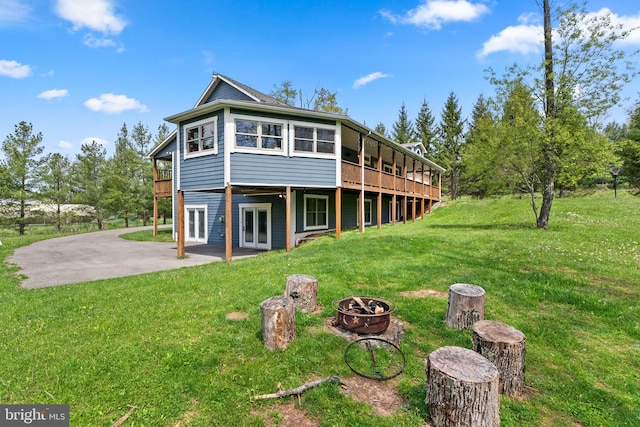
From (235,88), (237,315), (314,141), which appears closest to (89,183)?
(235,88)

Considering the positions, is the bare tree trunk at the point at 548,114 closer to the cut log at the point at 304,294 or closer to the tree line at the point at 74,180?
the cut log at the point at 304,294

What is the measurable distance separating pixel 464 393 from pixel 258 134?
10.5 metres

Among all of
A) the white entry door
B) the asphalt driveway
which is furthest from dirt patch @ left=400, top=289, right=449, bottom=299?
the white entry door

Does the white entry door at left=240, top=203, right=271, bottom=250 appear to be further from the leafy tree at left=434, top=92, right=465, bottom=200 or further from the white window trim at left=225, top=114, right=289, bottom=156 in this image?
the leafy tree at left=434, top=92, right=465, bottom=200

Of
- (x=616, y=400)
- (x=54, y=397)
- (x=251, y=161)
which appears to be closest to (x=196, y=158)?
(x=251, y=161)

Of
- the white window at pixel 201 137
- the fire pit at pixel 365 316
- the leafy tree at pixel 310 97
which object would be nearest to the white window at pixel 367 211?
the white window at pixel 201 137

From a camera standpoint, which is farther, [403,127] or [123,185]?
[403,127]

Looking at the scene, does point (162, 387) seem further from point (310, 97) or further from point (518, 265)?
point (310, 97)

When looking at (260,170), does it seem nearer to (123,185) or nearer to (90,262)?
(90,262)

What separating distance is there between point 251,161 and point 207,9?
6.64m

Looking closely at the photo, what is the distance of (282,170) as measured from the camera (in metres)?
11.7

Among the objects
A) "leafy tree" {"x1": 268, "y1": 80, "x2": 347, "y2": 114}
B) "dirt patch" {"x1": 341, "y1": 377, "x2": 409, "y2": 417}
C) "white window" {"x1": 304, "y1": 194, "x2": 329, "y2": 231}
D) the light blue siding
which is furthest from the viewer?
"leafy tree" {"x1": 268, "y1": 80, "x2": 347, "y2": 114}

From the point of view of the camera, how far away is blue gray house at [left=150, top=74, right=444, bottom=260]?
10.9 m

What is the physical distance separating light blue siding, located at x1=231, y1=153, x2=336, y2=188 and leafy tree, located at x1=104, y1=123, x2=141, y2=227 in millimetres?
23446
